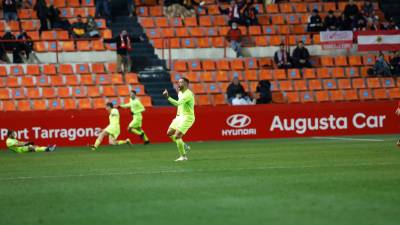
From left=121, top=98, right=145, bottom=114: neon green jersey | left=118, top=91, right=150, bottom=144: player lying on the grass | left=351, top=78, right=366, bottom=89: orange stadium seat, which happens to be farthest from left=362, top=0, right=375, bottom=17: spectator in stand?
left=121, top=98, right=145, bottom=114: neon green jersey

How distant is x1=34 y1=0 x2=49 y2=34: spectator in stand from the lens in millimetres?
31281

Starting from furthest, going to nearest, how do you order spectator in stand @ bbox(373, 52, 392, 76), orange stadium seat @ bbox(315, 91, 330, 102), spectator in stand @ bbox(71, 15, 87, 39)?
spectator in stand @ bbox(373, 52, 392, 76) → orange stadium seat @ bbox(315, 91, 330, 102) → spectator in stand @ bbox(71, 15, 87, 39)

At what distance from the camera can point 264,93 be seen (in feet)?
100

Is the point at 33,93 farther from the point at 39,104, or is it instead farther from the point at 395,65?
the point at 395,65

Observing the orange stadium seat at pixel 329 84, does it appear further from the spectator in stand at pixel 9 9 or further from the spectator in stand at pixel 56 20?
the spectator in stand at pixel 9 9

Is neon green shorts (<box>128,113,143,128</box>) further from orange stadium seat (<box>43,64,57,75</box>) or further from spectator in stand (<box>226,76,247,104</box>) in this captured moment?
orange stadium seat (<box>43,64,57,75</box>)

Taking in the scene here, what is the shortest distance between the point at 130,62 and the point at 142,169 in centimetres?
1495

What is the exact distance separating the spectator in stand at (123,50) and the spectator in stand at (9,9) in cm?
380

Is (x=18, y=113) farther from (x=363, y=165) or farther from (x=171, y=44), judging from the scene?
(x=363, y=165)

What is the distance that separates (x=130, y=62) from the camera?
103 feet

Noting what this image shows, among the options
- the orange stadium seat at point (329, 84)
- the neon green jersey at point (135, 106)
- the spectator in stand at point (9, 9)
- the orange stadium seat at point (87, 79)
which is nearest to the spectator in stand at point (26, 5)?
the spectator in stand at point (9, 9)

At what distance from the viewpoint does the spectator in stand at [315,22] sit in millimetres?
34156

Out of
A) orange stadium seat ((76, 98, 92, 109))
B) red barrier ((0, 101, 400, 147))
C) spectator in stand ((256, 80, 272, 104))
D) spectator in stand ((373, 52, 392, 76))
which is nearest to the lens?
red barrier ((0, 101, 400, 147))

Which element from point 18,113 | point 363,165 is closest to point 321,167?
point 363,165
